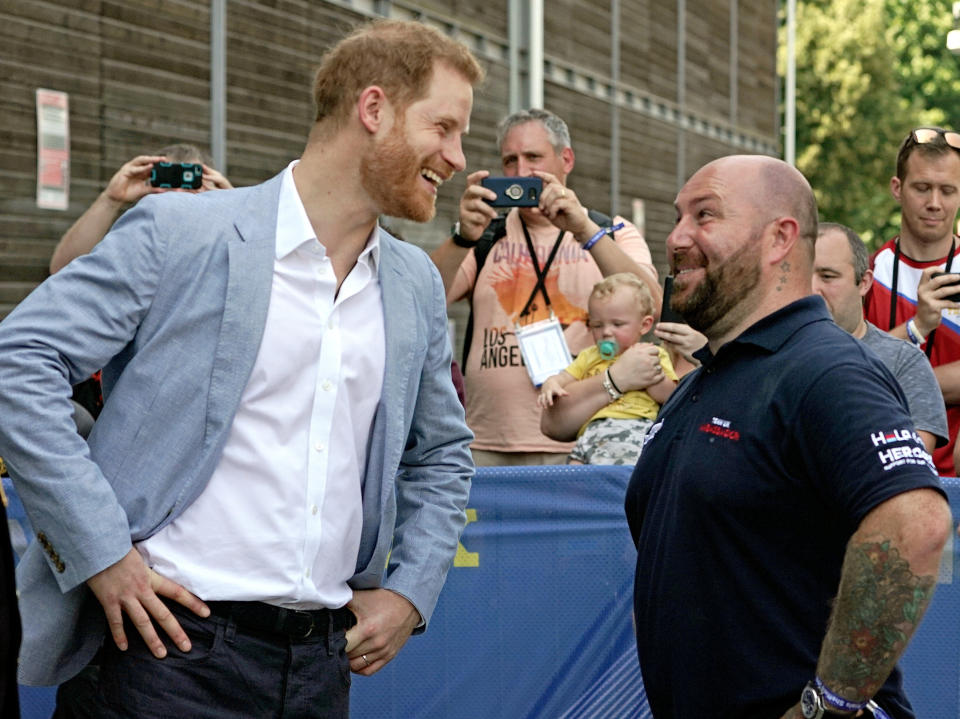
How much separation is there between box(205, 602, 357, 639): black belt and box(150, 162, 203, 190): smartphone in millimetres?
2977

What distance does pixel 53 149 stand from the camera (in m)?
7.53

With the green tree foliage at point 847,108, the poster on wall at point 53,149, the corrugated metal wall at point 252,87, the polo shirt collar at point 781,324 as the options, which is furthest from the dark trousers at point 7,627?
the green tree foliage at point 847,108

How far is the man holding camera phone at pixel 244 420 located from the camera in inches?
99.1

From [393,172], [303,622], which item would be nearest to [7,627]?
[303,622]

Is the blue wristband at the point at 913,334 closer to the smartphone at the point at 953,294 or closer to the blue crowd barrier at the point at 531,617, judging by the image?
the smartphone at the point at 953,294

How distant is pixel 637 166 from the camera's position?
611 inches

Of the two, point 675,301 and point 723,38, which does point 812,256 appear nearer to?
point 675,301

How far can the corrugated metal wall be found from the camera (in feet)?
24.2

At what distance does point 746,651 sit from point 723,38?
55.2 ft

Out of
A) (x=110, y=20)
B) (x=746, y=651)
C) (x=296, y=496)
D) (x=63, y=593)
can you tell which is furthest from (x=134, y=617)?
(x=110, y=20)

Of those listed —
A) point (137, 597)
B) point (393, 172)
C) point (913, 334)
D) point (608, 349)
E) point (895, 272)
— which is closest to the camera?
point (137, 597)

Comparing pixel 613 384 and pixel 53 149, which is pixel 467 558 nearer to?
pixel 613 384

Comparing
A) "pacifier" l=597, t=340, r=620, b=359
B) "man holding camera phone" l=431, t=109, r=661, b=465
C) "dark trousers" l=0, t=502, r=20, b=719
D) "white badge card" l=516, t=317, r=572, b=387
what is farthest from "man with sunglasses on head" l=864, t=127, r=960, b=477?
"dark trousers" l=0, t=502, r=20, b=719

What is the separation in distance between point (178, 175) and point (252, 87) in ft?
13.1
